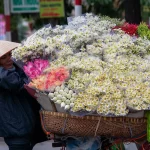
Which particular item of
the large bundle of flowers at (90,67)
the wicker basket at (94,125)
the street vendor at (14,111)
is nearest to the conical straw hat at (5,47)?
the street vendor at (14,111)

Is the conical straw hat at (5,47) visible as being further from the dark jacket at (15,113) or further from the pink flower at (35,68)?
the pink flower at (35,68)

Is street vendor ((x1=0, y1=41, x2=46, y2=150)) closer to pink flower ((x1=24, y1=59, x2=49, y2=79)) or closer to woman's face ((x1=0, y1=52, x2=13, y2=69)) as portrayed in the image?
woman's face ((x1=0, y1=52, x2=13, y2=69))

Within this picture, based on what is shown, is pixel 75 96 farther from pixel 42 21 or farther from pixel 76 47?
pixel 42 21

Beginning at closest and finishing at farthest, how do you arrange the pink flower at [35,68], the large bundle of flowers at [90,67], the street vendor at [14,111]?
the large bundle of flowers at [90,67] → the pink flower at [35,68] → the street vendor at [14,111]

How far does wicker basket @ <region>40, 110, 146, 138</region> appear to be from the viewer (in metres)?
3.80

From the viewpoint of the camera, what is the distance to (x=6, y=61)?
4.45 m

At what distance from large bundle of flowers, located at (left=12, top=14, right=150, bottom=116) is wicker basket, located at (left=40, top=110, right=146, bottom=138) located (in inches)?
4.4

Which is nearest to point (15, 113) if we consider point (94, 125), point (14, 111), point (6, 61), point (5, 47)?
point (14, 111)

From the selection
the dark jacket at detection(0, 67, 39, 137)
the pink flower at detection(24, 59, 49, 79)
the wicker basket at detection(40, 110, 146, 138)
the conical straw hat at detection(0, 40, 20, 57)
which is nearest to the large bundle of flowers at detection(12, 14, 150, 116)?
the pink flower at detection(24, 59, 49, 79)

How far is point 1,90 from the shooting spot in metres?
4.42

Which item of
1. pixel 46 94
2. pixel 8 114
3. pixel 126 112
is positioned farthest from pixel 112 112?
pixel 8 114

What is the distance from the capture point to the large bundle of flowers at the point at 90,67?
371 cm

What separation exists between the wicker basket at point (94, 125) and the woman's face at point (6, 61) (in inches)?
28.9

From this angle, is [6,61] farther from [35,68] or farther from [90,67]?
[90,67]
